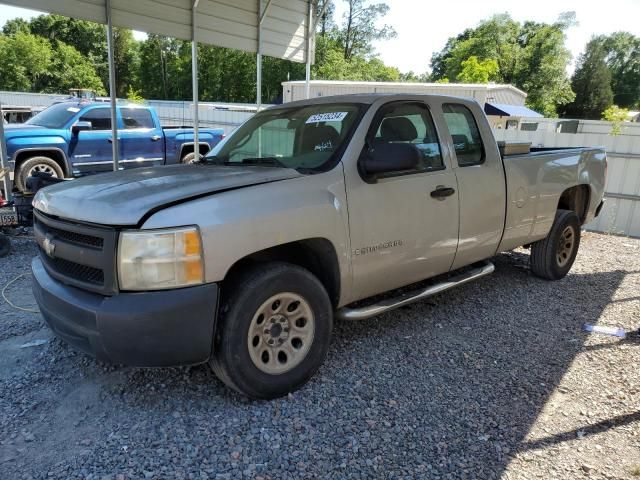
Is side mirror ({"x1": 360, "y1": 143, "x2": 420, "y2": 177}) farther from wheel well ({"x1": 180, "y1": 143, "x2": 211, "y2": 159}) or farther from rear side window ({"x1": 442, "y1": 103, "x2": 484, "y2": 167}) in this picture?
wheel well ({"x1": 180, "y1": 143, "x2": 211, "y2": 159})

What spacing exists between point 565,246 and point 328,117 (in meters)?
3.64

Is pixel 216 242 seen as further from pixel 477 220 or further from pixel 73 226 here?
pixel 477 220

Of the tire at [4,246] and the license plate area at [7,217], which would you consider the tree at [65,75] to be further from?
the tire at [4,246]

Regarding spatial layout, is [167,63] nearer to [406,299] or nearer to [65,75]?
[65,75]

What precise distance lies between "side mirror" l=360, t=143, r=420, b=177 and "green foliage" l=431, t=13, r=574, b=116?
2037 inches

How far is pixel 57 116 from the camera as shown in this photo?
1116cm

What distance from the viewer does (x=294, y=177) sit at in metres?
3.14

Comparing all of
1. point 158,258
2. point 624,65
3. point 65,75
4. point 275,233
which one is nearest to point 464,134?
point 275,233

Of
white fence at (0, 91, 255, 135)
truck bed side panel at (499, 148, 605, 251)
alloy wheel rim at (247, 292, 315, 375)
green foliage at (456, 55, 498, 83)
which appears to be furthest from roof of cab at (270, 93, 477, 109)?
green foliage at (456, 55, 498, 83)

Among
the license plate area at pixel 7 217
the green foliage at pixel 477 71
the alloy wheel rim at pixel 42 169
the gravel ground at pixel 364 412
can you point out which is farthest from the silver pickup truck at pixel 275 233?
the green foliage at pixel 477 71

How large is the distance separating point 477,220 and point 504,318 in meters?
1.02

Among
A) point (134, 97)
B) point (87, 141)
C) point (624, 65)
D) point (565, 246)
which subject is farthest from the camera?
point (624, 65)

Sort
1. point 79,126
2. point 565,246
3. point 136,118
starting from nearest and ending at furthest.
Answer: point 565,246 → point 79,126 → point 136,118

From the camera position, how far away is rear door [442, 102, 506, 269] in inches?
163
